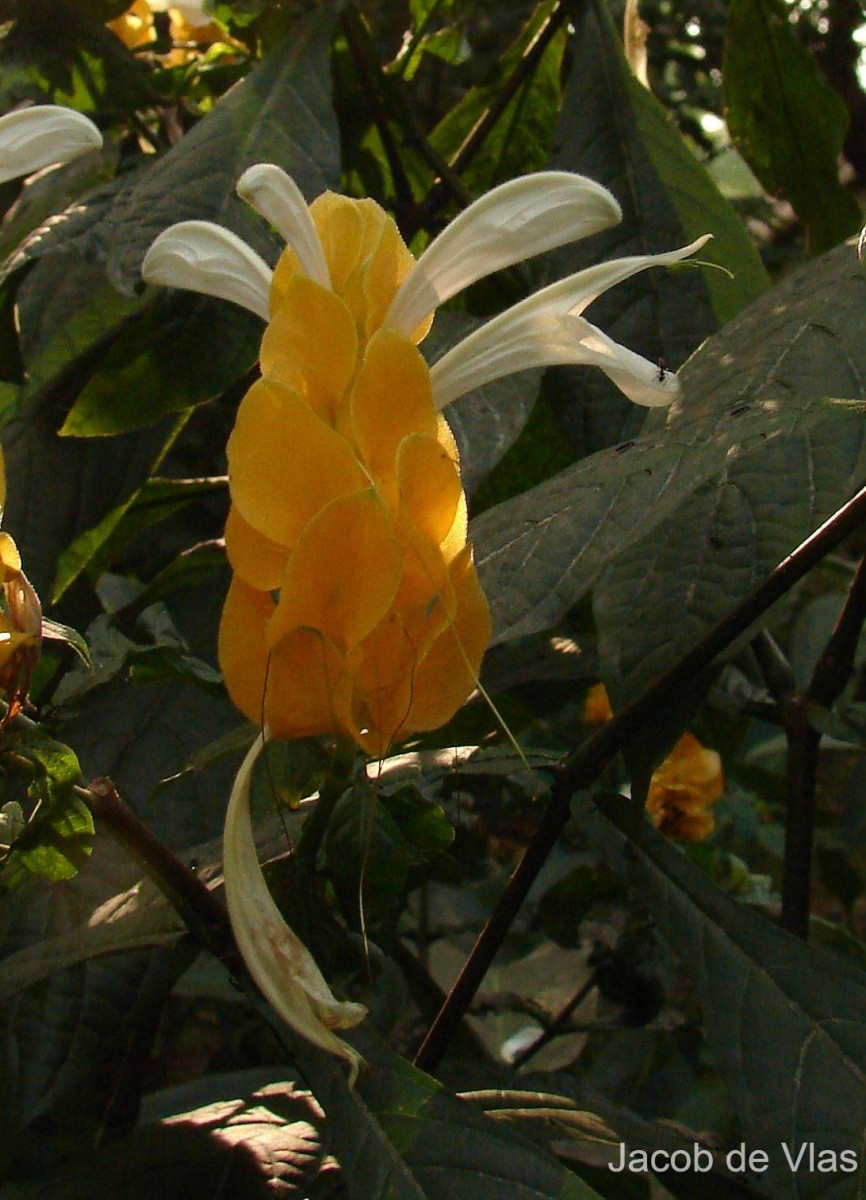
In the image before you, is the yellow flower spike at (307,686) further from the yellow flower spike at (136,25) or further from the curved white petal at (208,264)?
the yellow flower spike at (136,25)

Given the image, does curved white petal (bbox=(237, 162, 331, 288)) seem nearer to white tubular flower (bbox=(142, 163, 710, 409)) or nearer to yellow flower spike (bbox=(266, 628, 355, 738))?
white tubular flower (bbox=(142, 163, 710, 409))

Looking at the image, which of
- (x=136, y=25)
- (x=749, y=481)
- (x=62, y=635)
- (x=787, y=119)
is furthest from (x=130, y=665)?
(x=136, y=25)

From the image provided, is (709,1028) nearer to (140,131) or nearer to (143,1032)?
(143,1032)

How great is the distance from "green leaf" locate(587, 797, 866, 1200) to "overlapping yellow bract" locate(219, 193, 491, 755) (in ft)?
0.76

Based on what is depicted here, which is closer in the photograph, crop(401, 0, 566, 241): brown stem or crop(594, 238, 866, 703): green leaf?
crop(594, 238, 866, 703): green leaf

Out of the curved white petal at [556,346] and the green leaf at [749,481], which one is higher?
the curved white petal at [556,346]

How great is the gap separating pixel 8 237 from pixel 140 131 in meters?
0.21

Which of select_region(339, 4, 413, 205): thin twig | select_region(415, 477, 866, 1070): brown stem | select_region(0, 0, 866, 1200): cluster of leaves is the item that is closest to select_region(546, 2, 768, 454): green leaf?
select_region(0, 0, 866, 1200): cluster of leaves

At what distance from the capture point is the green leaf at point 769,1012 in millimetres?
518

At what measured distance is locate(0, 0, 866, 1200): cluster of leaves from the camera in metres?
0.51

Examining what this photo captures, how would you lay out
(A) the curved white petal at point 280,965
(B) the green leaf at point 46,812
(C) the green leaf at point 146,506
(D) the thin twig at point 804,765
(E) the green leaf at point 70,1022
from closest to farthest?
(A) the curved white petal at point 280,965 < (B) the green leaf at point 46,812 < (E) the green leaf at point 70,1022 < (D) the thin twig at point 804,765 < (C) the green leaf at point 146,506

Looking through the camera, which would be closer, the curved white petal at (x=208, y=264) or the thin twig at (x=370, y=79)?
the curved white petal at (x=208, y=264)

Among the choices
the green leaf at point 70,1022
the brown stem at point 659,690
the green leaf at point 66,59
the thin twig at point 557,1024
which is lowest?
the thin twig at point 557,1024

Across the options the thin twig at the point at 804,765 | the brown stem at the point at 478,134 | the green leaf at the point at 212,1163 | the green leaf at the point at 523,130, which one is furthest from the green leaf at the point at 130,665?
the green leaf at the point at 523,130
